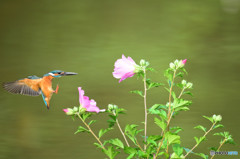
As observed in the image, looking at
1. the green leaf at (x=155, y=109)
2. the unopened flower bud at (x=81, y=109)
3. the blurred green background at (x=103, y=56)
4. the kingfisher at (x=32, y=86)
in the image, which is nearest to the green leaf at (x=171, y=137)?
the green leaf at (x=155, y=109)

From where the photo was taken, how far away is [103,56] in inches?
95.0

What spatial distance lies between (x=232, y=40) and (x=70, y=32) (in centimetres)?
98

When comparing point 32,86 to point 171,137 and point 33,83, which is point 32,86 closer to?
point 33,83

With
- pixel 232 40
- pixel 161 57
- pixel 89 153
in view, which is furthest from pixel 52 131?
pixel 232 40

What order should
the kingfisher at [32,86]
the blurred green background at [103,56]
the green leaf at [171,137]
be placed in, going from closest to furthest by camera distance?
the green leaf at [171,137], the kingfisher at [32,86], the blurred green background at [103,56]

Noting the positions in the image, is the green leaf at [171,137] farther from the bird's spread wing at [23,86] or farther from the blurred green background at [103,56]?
the blurred green background at [103,56]

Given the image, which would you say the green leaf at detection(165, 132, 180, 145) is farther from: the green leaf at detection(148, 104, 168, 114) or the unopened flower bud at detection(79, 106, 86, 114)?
the unopened flower bud at detection(79, 106, 86, 114)

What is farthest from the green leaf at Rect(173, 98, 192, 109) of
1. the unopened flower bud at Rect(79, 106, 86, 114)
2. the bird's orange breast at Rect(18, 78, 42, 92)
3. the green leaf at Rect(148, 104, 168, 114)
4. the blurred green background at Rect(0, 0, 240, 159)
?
the blurred green background at Rect(0, 0, 240, 159)

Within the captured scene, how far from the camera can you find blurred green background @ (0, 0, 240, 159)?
5.84ft

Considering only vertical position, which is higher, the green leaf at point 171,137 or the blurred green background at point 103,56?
the blurred green background at point 103,56

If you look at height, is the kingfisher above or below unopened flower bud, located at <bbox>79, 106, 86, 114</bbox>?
above

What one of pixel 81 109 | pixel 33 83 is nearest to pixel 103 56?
pixel 33 83

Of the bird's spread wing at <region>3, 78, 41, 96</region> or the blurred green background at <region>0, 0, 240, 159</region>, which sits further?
the blurred green background at <region>0, 0, 240, 159</region>

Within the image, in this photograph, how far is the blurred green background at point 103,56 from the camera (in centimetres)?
178
